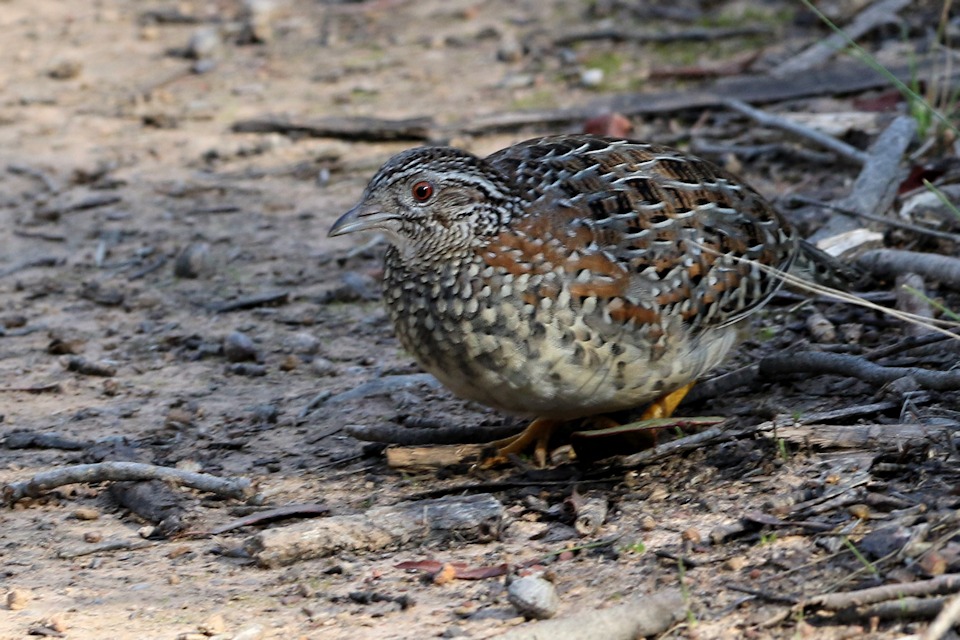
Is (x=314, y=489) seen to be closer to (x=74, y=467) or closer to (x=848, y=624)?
(x=74, y=467)

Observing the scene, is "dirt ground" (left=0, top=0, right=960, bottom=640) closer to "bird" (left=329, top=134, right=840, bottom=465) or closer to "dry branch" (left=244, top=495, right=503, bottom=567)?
"dry branch" (left=244, top=495, right=503, bottom=567)

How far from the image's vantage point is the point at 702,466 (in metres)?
4.76

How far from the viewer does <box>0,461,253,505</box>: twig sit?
16.1 ft

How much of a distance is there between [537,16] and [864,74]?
3333mm

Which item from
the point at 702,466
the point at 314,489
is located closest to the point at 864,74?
the point at 702,466

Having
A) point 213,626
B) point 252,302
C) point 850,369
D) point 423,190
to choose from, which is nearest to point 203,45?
point 252,302

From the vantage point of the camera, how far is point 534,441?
521 centimetres

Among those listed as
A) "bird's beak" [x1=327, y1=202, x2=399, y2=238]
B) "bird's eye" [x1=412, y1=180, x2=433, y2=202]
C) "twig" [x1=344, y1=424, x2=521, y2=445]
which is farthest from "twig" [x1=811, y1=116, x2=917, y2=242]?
"bird's beak" [x1=327, y1=202, x2=399, y2=238]

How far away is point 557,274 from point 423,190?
0.60m

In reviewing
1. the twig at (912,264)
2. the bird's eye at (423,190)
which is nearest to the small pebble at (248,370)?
the bird's eye at (423,190)

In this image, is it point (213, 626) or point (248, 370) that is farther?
point (248, 370)

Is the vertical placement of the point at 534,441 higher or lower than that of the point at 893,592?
lower

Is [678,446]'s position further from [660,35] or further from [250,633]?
[660,35]

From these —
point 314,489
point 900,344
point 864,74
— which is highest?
point 864,74
